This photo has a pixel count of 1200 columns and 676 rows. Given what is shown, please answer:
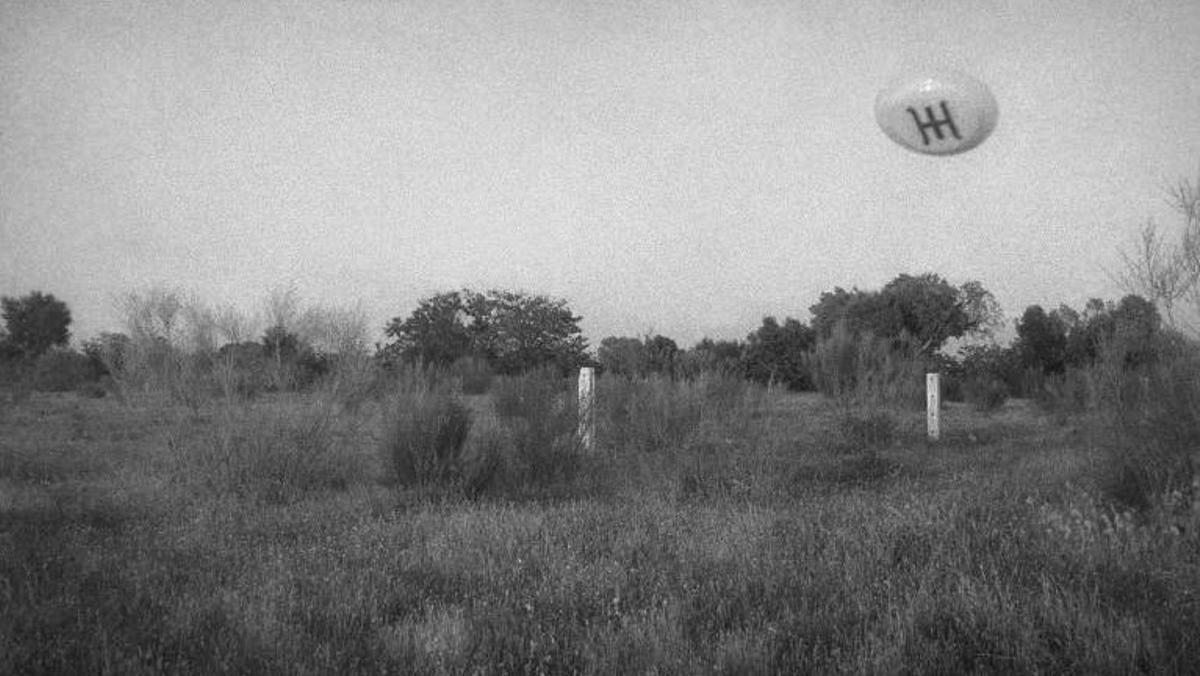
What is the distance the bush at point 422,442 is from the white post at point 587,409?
155 cm

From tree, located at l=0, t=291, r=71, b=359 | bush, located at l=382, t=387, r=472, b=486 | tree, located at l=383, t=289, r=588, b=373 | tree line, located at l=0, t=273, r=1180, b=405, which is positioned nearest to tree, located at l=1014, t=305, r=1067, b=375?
tree line, located at l=0, t=273, r=1180, b=405

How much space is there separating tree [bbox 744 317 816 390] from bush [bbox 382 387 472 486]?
37.2 meters

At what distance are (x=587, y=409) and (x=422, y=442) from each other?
2.16m

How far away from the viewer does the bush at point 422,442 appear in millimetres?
7371

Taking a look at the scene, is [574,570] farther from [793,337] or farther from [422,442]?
[793,337]

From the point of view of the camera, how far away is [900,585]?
3.79m

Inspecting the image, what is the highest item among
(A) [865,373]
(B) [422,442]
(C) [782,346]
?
(C) [782,346]

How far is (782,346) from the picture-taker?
1873 inches

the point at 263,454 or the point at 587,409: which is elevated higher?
the point at 587,409

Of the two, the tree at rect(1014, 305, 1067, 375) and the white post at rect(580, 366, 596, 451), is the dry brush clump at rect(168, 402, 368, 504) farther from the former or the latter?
the tree at rect(1014, 305, 1067, 375)

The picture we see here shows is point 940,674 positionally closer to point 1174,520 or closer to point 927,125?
point 1174,520

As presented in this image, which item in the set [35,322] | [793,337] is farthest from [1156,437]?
[35,322]

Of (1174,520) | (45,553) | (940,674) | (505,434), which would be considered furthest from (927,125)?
(45,553)

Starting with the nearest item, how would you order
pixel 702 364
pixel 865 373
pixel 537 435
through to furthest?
pixel 537 435 → pixel 702 364 → pixel 865 373
